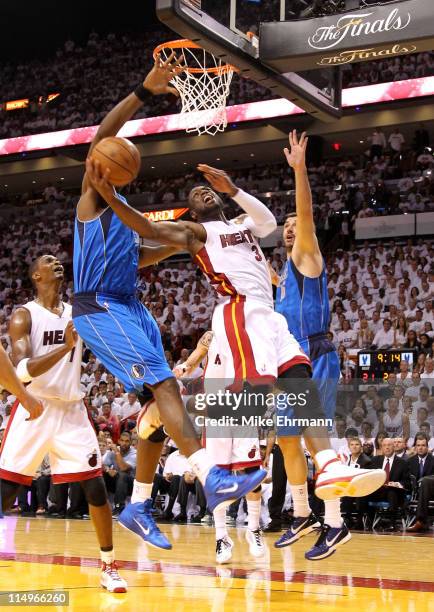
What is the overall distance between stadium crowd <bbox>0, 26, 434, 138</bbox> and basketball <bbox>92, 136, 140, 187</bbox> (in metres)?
18.2

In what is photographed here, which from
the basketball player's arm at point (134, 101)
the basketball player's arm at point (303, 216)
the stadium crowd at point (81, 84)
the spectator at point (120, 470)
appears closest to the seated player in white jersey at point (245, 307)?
the basketball player's arm at point (303, 216)

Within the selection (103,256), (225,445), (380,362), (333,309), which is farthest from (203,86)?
(333,309)

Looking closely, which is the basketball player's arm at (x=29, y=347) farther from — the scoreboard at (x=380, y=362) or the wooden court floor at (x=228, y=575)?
the scoreboard at (x=380, y=362)

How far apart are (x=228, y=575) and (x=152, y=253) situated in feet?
6.89

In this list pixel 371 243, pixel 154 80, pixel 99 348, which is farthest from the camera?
pixel 371 243

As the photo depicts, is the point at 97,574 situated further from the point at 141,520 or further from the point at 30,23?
the point at 30,23

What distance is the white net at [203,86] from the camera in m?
8.87

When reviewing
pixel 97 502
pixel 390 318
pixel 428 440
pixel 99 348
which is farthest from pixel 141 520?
pixel 390 318

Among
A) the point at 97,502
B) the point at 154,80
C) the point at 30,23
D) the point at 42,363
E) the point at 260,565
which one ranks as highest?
the point at 30,23

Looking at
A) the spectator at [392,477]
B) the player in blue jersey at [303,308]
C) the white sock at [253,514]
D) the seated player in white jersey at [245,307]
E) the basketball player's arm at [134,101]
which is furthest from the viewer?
the spectator at [392,477]

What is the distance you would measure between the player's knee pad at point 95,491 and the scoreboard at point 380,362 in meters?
8.33

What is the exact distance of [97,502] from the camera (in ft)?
16.9

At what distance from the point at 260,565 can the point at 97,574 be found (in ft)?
4.20

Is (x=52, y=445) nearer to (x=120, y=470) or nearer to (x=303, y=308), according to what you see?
(x=303, y=308)
